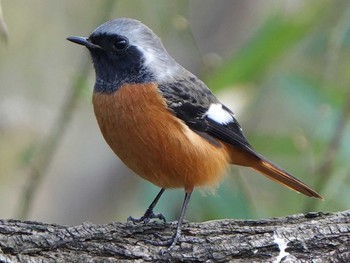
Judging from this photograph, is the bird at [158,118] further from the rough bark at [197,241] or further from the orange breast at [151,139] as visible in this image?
the rough bark at [197,241]

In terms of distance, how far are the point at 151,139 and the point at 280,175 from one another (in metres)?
1.16

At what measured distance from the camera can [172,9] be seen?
6.01 meters

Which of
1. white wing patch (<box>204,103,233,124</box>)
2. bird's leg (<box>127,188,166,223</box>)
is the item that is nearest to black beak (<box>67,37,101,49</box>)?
white wing patch (<box>204,103,233,124</box>)

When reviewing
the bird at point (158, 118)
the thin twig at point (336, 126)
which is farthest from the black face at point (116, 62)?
the thin twig at point (336, 126)

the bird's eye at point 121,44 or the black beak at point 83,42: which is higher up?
the bird's eye at point 121,44

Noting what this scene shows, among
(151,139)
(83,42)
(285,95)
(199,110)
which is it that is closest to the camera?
(151,139)

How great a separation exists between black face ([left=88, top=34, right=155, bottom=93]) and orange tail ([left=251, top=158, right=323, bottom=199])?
3.30 ft

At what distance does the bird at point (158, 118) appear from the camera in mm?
5031

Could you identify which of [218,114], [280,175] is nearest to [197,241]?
[218,114]

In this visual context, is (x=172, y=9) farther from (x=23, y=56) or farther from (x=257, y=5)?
(x=23, y=56)

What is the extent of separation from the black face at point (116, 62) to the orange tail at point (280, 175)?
1007 mm

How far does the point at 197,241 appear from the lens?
468 centimetres

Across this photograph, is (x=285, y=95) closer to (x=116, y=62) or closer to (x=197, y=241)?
(x=116, y=62)

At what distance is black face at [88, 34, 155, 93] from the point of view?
5.29 m
